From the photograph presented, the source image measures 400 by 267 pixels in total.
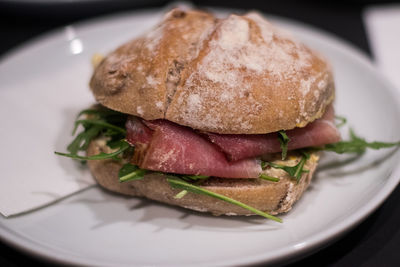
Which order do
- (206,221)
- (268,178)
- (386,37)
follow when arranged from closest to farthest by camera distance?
1. (268,178)
2. (206,221)
3. (386,37)

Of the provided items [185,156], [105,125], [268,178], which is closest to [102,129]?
[105,125]

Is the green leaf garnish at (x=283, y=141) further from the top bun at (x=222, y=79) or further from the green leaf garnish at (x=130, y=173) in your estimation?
the green leaf garnish at (x=130, y=173)

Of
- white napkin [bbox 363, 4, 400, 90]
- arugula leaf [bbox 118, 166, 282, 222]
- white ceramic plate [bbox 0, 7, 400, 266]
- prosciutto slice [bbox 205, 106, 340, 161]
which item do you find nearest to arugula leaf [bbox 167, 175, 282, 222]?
→ arugula leaf [bbox 118, 166, 282, 222]

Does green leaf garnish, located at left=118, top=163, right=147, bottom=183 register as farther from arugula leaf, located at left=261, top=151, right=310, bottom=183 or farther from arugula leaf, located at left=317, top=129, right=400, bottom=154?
arugula leaf, located at left=317, top=129, right=400, bottom=154

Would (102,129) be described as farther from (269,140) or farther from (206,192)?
(269,140)

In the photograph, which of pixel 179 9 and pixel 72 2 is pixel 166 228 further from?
pixel 72 2

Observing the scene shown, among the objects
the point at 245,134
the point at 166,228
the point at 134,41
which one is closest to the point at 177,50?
the point at 134,41

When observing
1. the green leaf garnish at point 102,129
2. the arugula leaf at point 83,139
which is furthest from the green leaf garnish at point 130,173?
the arugula leaf at point 83,139
